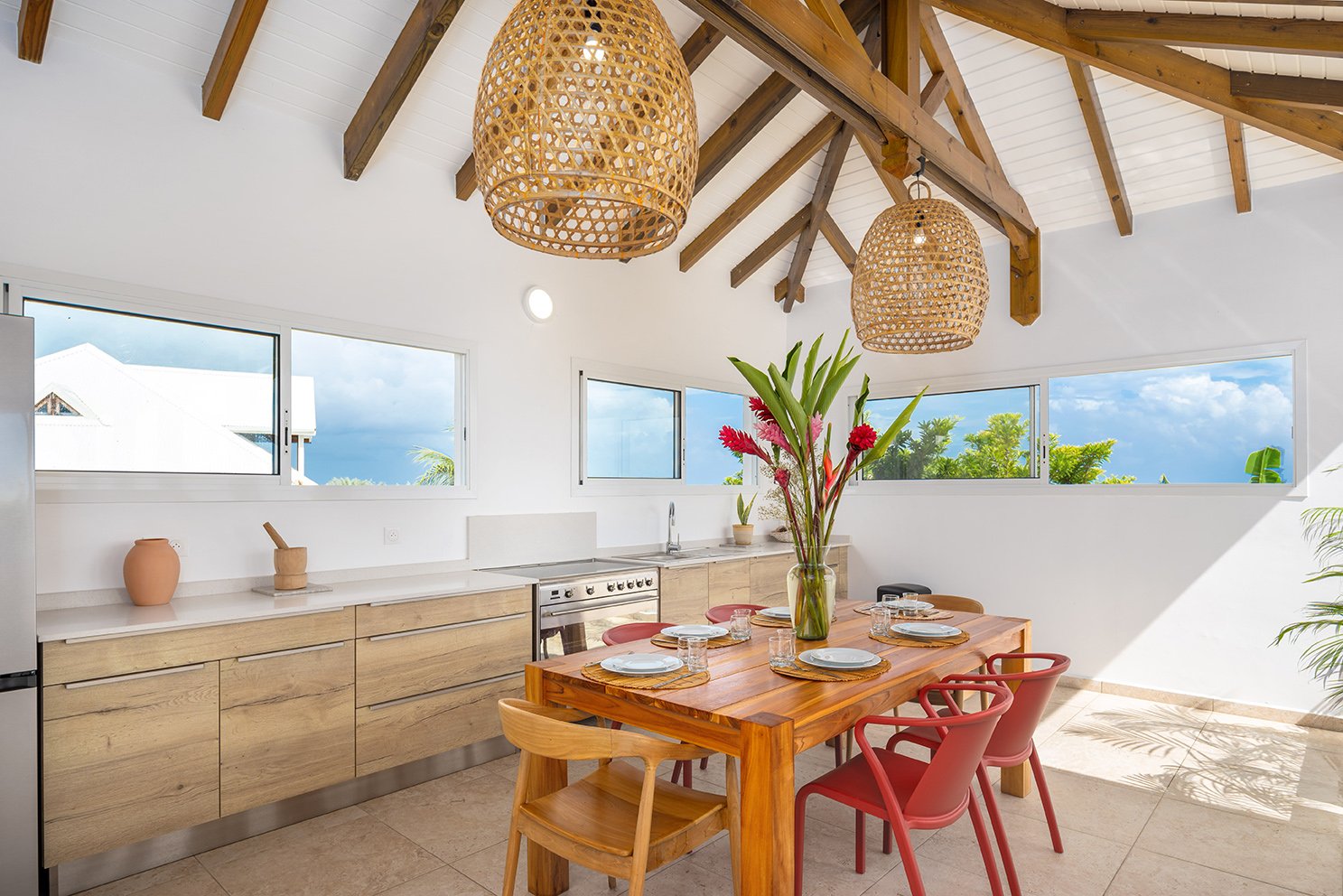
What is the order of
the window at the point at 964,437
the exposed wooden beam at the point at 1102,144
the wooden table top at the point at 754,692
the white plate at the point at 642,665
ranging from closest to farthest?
the wooden table top at the point at 754,692 → the white plate at the point at 642,665 → the exposed wooden beam at the point at 1102,144 → the window at the point at 964,437

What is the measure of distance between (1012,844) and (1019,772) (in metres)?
0.52

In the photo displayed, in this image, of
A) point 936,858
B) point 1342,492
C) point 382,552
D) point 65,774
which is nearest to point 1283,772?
point 1342,492

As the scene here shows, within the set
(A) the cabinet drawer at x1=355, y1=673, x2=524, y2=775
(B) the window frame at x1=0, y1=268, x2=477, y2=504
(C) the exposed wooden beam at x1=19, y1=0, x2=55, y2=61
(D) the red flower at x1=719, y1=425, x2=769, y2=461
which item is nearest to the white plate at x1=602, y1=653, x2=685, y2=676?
(D) the red flower at x1=719, y1=425, x2=769, y2=461

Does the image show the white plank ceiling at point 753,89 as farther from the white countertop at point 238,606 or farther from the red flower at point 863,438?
the red flower at point 863,438

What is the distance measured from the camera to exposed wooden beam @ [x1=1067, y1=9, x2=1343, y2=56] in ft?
9.09

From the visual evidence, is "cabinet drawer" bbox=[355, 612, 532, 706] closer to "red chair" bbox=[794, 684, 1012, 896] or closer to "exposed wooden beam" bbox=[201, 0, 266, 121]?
"red chair" bbox=[794, 684, 1012, 896]

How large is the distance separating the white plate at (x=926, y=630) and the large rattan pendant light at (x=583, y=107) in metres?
1.86

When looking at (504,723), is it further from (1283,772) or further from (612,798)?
(1283,772)

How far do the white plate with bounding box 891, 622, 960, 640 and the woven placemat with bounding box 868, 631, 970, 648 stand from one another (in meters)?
0.02

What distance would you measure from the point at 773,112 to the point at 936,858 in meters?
3.74

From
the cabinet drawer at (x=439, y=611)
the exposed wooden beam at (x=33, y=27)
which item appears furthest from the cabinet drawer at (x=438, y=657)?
the exposed wooden beam at (x=33, y=27)

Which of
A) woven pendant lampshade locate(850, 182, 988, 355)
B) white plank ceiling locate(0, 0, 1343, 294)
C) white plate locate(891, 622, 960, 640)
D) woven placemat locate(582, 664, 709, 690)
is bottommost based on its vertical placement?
white plate locate(891, 622, 960, 640)

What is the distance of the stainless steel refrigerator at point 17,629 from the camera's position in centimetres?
231

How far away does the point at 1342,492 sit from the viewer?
414 centimetres
